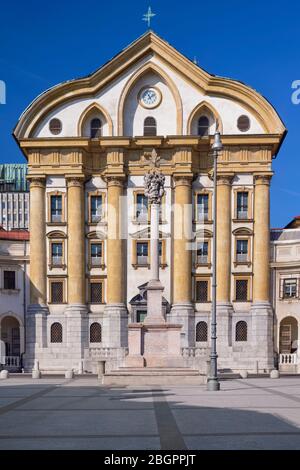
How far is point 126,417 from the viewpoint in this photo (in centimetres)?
→ 1981

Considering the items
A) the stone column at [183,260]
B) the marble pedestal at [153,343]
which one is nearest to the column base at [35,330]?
the stone column at [183,260]

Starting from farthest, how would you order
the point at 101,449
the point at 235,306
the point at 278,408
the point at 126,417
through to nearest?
1. the point at 235,306
2. the point at 278,408
3. the point at 126,417
4. the point at 101,449

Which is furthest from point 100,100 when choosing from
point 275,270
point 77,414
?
point 77,414

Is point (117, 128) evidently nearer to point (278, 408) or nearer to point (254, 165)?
point (254, 165)

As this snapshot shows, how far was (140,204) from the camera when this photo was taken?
207ft

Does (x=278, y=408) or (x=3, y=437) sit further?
(x=278, y=408)

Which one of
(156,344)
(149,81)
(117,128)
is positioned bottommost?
(156,344)

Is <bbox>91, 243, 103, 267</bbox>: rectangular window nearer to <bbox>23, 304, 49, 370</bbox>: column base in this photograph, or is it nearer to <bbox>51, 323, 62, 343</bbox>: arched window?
<bbox>23, 304, 49, 370</bbox>: column base

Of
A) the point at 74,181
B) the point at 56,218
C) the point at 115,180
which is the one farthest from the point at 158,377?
the point at 74,181

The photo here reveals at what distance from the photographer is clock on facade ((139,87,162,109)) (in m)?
64.1

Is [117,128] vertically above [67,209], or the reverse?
[117,128]

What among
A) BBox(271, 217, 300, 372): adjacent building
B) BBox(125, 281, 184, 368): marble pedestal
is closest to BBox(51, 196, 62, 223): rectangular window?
BBox(271, 217, 300, 372): adjacent building

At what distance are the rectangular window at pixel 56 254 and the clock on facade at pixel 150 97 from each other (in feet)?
54.9

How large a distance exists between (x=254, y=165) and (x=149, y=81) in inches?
544
